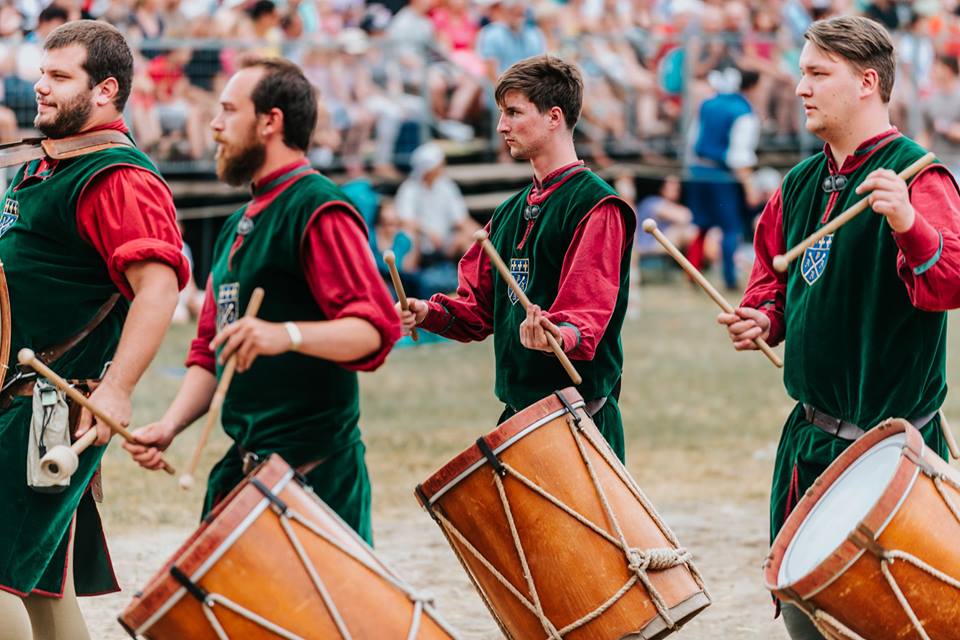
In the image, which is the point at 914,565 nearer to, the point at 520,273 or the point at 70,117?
the point at 520,273

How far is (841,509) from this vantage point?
12.9 ft

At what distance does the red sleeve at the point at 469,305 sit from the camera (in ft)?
15.8

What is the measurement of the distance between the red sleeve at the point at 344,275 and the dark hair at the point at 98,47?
1.06 m

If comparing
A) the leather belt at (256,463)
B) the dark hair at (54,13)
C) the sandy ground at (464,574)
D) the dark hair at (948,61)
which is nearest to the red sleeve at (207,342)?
the leather belt at (256,463)

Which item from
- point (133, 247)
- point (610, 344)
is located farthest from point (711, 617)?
point (133, 247)

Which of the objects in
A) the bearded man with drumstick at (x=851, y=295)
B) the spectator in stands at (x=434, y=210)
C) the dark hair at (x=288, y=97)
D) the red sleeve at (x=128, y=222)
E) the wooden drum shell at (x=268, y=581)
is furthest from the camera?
the spectator in stands at (x=434, y=210)

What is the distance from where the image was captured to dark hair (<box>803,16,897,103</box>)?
4.29 m

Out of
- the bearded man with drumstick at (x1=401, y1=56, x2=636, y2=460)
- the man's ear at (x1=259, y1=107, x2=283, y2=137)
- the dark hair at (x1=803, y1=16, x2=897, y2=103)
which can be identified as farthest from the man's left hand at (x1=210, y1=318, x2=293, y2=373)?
the dark hair at (x1=803, y1=16, x2=897, y2=103)

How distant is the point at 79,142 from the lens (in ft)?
14.3

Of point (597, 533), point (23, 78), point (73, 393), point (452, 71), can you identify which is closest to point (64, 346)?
point (73, 393)

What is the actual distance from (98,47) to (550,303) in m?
1.49

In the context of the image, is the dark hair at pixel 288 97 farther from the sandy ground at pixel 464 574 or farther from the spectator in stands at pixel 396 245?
the spectator in stands at pixel 396 245

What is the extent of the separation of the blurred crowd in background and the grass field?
1940 millimetres

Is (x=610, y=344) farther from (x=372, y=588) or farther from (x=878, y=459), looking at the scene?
(x=372, y=588)
